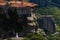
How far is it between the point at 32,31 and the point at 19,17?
4.07 feet

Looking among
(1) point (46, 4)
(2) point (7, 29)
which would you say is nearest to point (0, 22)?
(2) point (7, 29)

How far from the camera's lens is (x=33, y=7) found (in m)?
17.0

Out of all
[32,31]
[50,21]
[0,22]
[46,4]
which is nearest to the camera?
[0,22]

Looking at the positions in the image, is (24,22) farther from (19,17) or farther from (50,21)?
(50,21)

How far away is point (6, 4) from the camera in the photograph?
1600cm

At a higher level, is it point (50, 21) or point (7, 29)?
point (7, 29)

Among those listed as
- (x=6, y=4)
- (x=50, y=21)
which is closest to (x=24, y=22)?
(x=6, y=4)

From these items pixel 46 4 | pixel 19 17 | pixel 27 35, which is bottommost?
pixel 46 4

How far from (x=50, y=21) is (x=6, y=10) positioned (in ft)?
43.2

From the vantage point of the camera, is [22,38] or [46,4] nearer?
[22,38]

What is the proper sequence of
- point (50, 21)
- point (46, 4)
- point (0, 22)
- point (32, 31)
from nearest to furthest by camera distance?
point (0, 22) < point (32, 31) < point (50, 21) < point (46, 4)

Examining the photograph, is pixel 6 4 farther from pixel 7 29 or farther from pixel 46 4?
pixel 46 4

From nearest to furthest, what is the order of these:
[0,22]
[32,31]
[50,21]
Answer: [0,22], [32,31], [50,21]

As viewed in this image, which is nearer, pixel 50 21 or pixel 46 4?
pixel 50 21
